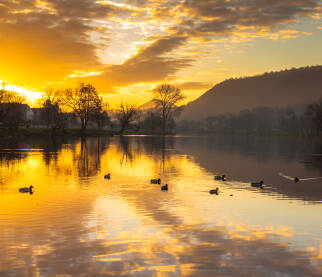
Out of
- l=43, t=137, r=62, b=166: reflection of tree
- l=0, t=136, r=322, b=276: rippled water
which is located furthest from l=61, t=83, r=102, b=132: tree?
l=0, t=136, r=322, b=276: rippled water

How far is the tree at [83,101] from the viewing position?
143 metres

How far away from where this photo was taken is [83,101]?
14262cm

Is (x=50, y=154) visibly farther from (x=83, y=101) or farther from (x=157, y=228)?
(x=83, y=101)

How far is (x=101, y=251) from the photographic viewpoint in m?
13.5

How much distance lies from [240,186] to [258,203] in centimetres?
700

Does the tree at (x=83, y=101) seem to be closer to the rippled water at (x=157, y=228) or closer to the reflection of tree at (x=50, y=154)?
the reflection of tree at (x=50, y=154)

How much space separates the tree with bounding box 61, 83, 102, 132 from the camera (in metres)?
143

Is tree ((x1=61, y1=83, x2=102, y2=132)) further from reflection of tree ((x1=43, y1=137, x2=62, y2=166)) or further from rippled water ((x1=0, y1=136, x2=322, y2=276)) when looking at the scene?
rippled water ((x1=0, y1=136, x2=322, y2=276))

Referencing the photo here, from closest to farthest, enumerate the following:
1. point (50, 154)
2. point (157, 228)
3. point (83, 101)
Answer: point (157, 228), point (50, 154), point (83, 101)

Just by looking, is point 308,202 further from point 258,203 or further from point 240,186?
point 240,186

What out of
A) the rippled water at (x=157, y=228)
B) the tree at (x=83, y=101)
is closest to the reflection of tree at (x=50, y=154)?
the rippled water at (x=157, y=228)

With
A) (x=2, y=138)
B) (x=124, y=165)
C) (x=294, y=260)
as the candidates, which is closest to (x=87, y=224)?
(x=294, y=260)

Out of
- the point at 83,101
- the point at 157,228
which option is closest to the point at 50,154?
the point at 157,228

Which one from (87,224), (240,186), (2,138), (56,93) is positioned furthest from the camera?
(56,93)
